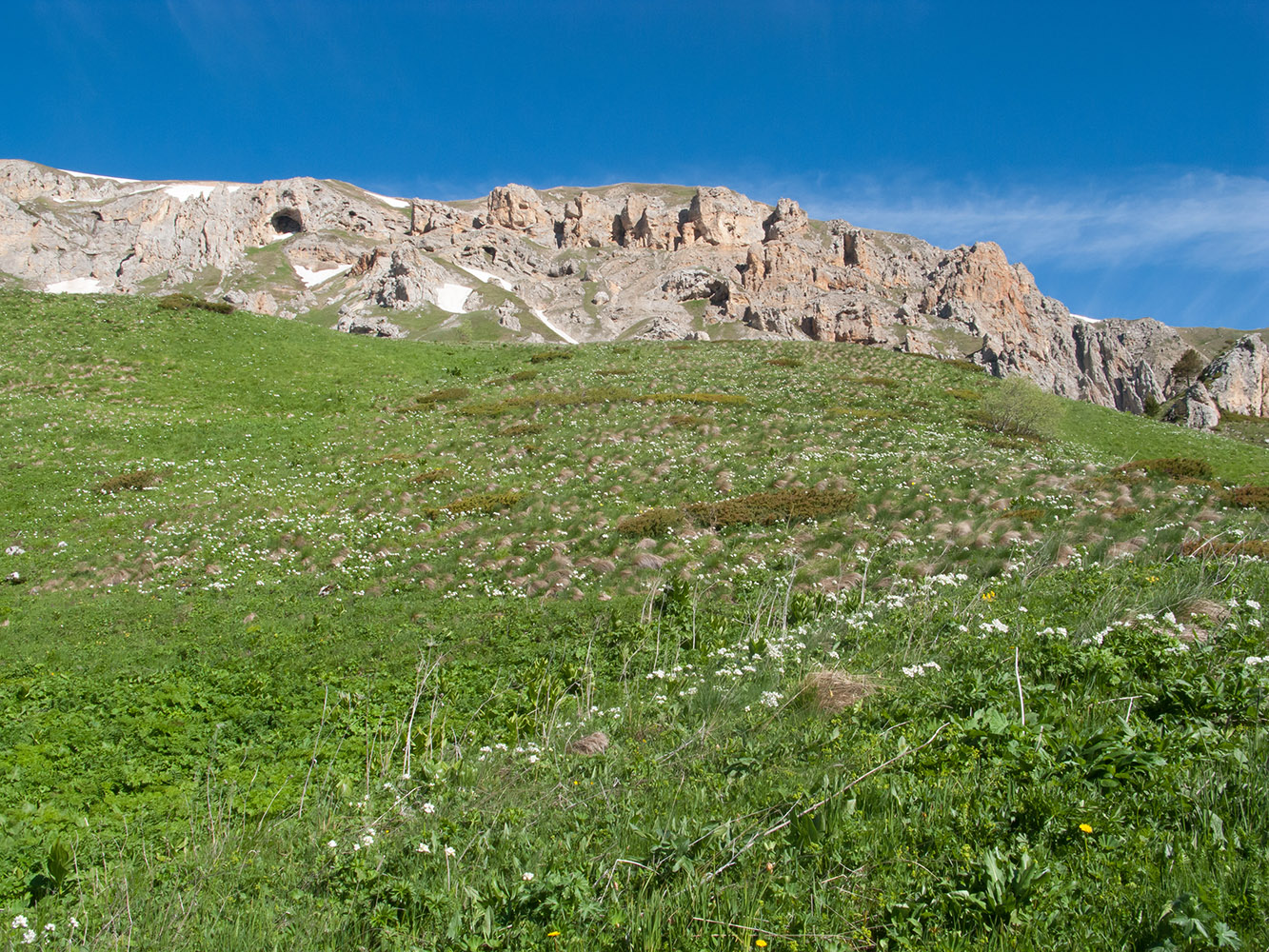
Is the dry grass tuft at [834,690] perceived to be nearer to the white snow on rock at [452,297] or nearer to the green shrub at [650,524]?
the green shrub at [650,524]

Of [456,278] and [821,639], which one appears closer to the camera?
[821,639]

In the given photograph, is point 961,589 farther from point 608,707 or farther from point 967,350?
point 967,350

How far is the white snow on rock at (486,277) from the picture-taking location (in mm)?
188625

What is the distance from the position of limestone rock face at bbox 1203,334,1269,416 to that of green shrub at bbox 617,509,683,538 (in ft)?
587

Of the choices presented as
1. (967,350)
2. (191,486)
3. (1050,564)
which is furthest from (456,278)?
(1050,564)

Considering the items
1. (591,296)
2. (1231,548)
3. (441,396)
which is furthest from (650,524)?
(591,296)

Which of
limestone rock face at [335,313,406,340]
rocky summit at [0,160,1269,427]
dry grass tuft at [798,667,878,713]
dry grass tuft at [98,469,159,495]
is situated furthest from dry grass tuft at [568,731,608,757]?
rocky summit at [0,160,1269,427]

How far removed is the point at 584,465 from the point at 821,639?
15.8m

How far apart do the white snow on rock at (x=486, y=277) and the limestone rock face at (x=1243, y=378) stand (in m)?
178

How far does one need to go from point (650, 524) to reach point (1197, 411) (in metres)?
123

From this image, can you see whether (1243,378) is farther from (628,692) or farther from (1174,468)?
(628,692)

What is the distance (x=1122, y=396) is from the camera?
613ft

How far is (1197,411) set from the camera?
332ft

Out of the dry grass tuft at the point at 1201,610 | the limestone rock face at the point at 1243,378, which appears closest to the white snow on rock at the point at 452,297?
the dry grass tuft at the point at 1201,610
